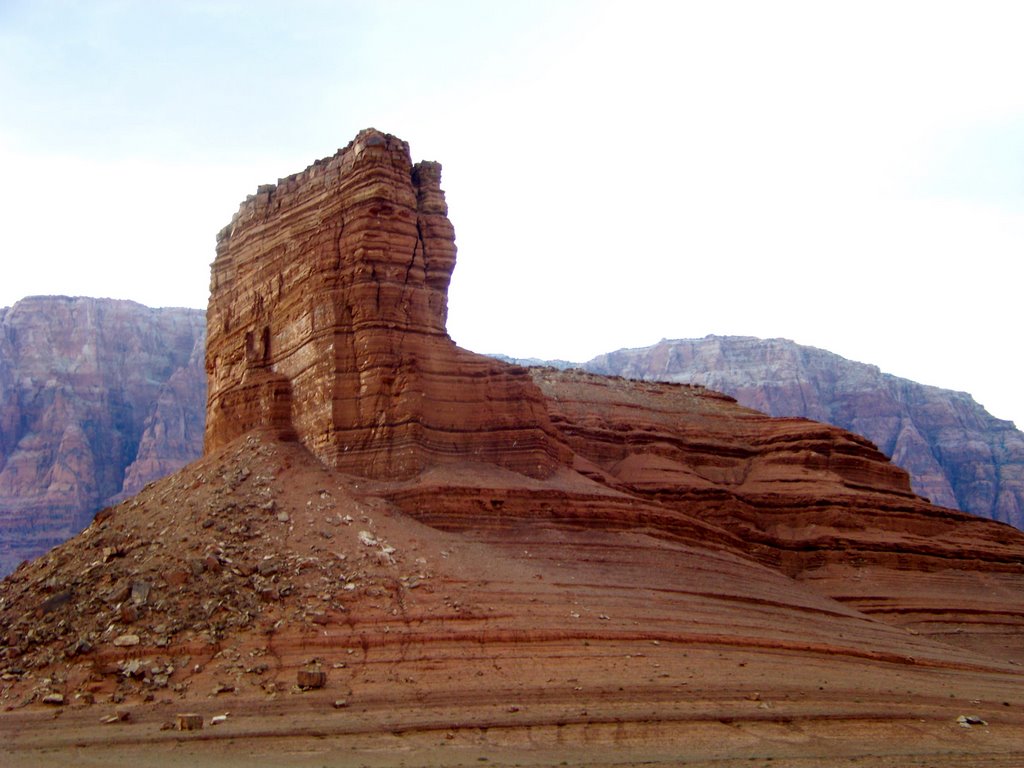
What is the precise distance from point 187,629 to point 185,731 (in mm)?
3780

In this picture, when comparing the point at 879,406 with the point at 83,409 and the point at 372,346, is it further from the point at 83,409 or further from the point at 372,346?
the point at 372,346

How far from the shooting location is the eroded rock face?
3108 cm

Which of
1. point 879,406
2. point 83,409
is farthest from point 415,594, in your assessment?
point 879,406

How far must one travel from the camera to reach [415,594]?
81.4ft

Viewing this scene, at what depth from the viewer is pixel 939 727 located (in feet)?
77.5

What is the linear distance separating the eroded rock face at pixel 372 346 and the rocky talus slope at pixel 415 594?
9 centimetres

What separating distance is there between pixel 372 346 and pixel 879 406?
9140cm

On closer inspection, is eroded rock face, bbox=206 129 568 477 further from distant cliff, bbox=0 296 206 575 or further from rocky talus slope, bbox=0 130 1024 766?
distant cliff, bbox=0 296 206 575

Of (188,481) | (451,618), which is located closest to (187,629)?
(451,618)

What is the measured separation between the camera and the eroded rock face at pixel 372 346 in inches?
1224

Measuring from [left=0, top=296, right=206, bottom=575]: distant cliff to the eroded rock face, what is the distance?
187 feet

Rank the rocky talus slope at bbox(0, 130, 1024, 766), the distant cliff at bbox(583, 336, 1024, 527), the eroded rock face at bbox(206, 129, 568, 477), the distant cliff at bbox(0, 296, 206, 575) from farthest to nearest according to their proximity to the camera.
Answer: the distant cliff at bbox(583, 336, 1024, 527)
the distant cliff at bbox(0, 296, 206, 575)
the eroded rock face at bbox(206, 129, 568, 477)
the rocky talus slope at bbox(0, 130, 1024, 766)

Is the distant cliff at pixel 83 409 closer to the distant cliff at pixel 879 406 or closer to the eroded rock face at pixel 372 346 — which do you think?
the distant cliff at pixel 879 406

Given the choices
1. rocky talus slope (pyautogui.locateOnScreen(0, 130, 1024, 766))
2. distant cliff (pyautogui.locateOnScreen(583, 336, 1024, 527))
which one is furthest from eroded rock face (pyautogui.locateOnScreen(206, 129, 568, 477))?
distant cliff (pyautogui.locateOnScreen(583, 336, 1024, 527))
